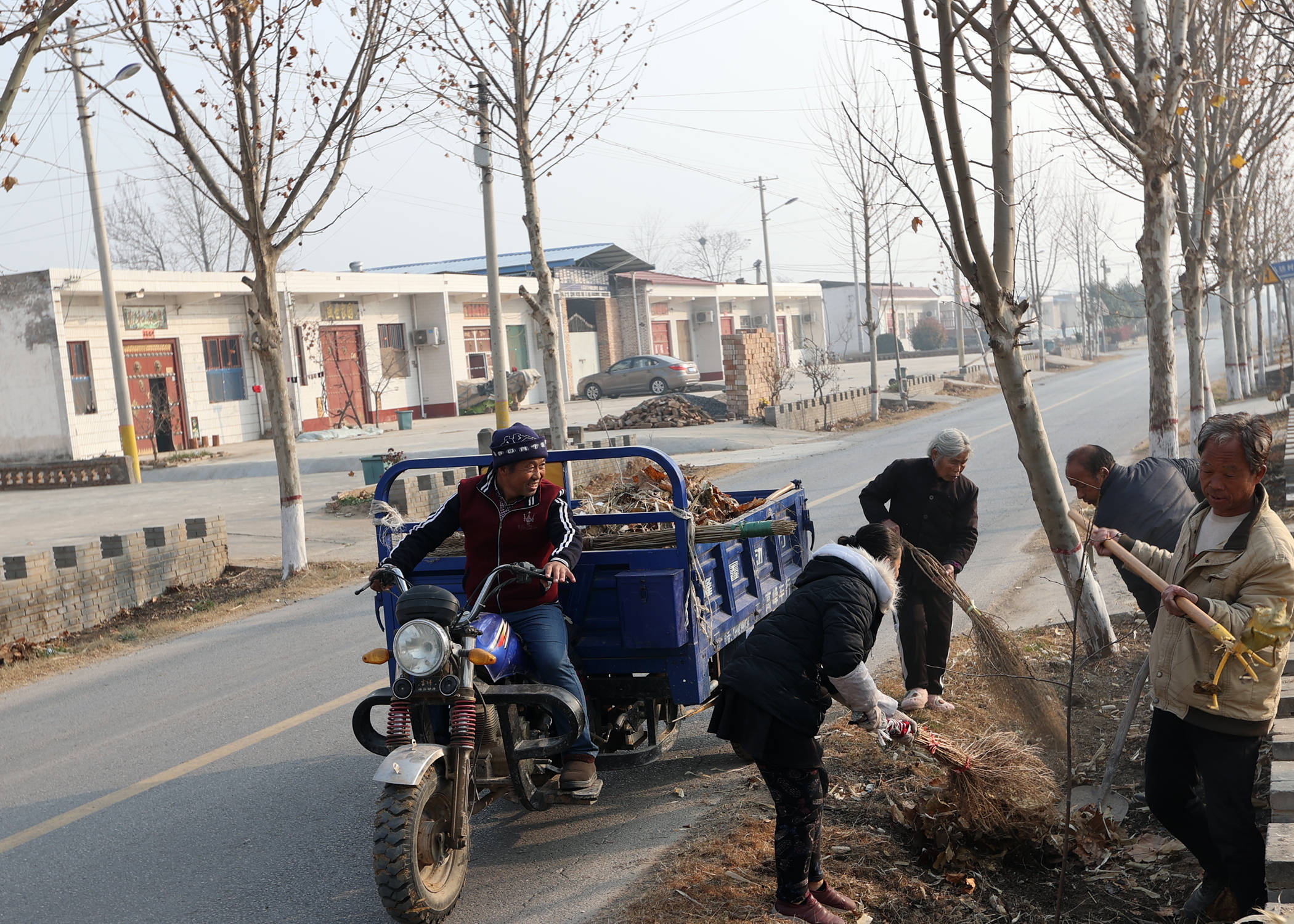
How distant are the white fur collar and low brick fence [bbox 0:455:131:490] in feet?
75.9

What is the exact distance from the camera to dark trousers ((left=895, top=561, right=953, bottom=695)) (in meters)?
6.00

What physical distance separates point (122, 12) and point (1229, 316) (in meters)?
23.7

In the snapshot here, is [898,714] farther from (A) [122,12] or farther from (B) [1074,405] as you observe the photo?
(B) [1074,405]

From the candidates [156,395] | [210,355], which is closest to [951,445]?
[156,395]

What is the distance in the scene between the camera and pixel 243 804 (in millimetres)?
5543

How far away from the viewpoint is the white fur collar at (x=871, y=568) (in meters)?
3.89

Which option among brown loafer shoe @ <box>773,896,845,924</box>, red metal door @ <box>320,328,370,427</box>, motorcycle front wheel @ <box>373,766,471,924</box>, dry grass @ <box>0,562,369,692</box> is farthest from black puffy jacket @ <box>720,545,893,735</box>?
red metal door @ <box>320,328,370,427</box>

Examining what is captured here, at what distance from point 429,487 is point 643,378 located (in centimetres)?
2459

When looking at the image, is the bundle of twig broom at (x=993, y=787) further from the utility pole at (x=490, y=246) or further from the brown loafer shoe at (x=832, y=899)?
the utility pole at (x=490, y=246)

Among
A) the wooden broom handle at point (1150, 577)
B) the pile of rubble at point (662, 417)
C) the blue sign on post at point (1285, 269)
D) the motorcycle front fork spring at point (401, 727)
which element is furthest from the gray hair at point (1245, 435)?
the pile of rubble at point (662, 417)

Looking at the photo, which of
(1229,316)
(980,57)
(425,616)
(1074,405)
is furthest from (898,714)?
(1074,405)

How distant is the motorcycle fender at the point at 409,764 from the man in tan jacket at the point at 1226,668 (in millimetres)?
2487

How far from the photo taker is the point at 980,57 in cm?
689

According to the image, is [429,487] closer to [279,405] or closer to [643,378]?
→ [279,405]
